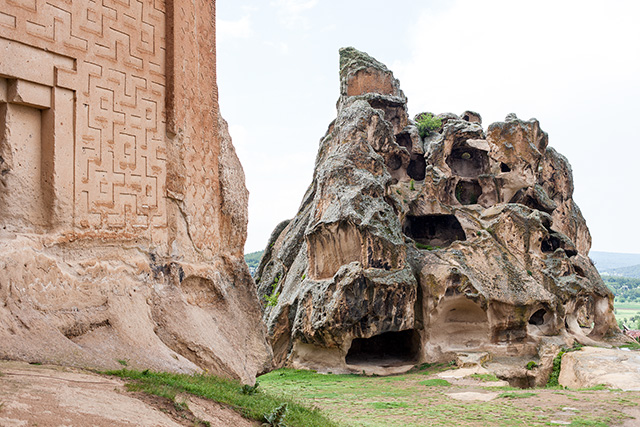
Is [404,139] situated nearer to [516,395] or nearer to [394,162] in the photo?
[394,162]

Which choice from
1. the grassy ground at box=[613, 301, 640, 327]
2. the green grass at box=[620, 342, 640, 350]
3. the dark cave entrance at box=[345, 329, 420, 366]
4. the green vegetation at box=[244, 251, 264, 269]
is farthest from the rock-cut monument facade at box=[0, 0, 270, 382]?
the grassy ground at box=[613, 301, 640, 327]

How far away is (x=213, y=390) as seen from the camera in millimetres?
4914

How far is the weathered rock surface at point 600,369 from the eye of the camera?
1454 cm

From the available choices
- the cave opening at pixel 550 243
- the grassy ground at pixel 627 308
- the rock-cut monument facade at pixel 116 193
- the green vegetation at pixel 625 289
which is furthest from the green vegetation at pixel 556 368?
the grassy ground at pixel 627 308

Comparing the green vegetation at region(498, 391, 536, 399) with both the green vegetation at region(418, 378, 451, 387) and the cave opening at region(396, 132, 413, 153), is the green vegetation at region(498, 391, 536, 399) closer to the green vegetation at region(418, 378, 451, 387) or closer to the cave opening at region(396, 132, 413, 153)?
the green vegetation at region(418, 378, 451, 387)

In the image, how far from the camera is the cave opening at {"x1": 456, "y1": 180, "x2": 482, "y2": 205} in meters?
26.6

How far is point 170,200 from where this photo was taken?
5.75m

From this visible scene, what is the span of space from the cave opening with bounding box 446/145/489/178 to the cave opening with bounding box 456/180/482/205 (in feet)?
2.06

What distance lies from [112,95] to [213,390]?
2843mm

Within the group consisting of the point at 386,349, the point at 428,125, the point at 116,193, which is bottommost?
the point at 386,349

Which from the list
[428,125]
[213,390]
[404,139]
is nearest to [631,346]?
[404,139]

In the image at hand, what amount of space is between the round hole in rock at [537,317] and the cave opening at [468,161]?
7778mm

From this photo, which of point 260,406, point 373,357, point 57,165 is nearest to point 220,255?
point 260,406

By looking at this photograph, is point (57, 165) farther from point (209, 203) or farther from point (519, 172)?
point (519, 172)
